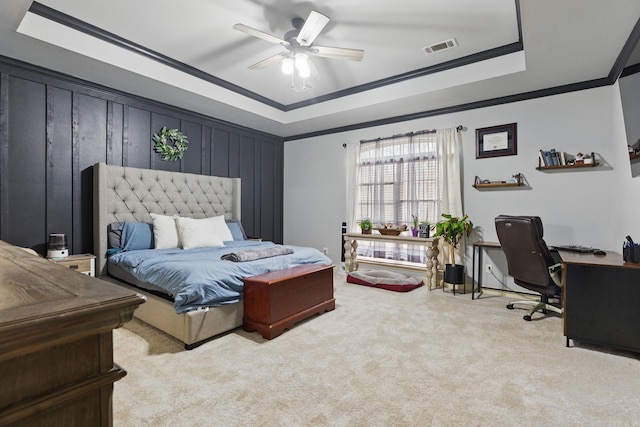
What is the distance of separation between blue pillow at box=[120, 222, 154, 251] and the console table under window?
2792 millimetres

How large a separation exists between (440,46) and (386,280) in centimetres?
288

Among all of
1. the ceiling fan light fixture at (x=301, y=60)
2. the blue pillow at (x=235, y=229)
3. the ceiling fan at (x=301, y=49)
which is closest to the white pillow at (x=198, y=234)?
the blue pillow at (x=235, y=229)

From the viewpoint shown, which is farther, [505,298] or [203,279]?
[505,298]

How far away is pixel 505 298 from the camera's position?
3951 millimetres

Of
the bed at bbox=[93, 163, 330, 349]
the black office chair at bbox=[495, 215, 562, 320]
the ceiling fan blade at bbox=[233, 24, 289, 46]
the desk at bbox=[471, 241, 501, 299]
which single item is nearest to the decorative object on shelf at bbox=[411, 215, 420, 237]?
the desk at bbox=[471, 241, 501, 299]

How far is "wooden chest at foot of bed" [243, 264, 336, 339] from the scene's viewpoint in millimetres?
2656

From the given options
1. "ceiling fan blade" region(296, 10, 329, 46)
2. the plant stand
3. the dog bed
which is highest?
"ceiling fan blade" region(296, 10, 329, 46)

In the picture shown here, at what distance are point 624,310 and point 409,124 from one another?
3408 millimetres

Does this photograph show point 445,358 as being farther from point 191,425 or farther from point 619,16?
point 619,16

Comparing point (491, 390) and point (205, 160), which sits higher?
point (205, 160)

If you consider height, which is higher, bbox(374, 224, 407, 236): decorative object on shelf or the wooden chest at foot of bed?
bbox(374, 224, 407, 236): decorative object on shelf

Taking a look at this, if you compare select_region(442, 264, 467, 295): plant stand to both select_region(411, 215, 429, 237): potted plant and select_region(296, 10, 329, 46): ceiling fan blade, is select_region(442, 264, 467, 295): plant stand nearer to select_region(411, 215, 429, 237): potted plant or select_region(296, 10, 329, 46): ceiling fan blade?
select_region(411, 215, 429, 237): potted plant

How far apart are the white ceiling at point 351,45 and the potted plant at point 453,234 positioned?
1604 mm

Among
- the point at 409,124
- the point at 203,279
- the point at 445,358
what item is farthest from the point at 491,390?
the point at 409,124
